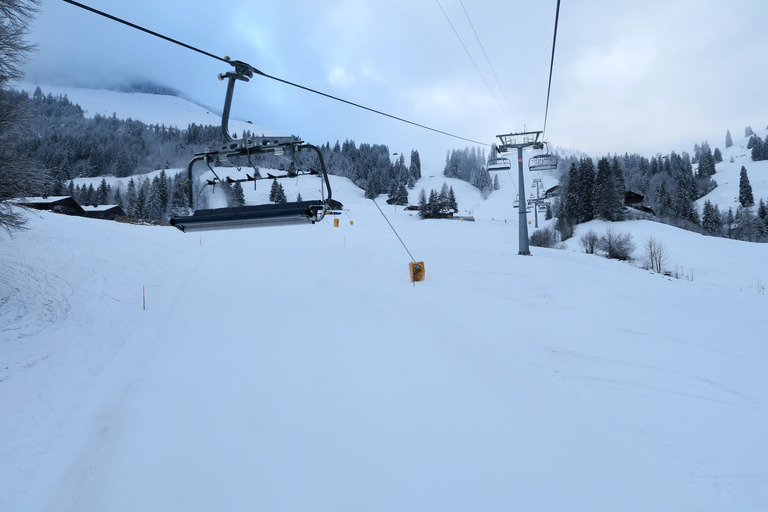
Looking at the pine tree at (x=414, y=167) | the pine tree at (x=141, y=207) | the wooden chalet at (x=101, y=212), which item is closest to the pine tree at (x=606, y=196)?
the wooden chalet at (x=101, y=212)

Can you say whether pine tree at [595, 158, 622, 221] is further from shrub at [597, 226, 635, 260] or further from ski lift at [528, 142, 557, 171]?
ski lift at [528, 142, 557, 171]

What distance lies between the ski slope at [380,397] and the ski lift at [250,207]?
1.15m

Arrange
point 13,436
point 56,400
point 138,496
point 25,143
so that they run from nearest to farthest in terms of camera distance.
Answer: point 138,496 < point 13,436 < point 56,400 < point 25,143

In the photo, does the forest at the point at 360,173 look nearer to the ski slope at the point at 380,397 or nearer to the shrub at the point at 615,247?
the ski slope at the point at 380,397

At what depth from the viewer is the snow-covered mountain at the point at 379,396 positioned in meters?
3.57

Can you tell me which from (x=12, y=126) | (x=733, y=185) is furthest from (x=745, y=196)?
(x=12, y=126)

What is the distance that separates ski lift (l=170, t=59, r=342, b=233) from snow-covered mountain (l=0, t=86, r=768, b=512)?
2627 millimetres

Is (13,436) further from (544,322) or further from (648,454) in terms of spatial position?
(544,322)

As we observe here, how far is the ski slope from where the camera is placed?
356cm

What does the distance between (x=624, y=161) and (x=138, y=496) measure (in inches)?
7203

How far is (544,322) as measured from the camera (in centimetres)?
827

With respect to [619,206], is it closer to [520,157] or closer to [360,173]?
[520,157]

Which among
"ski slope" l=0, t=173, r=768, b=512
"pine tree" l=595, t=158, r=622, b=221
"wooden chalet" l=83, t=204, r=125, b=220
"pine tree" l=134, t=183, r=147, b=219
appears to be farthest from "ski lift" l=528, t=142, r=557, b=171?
"pine tree" l=134, t=183, r=147, b=219

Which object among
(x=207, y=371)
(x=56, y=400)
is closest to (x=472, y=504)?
(x=207, y=371)
